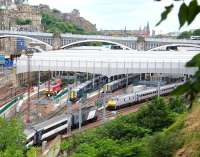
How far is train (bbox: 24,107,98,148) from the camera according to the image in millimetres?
23469

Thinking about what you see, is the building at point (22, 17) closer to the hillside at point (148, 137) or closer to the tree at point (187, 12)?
the hillside at point (148, 137)

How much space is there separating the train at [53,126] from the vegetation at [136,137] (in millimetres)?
3886

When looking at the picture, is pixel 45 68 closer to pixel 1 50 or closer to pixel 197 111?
pixel 197 111

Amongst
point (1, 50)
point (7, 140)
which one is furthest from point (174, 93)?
point (1, 50)

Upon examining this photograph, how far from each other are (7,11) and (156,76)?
59370 mm

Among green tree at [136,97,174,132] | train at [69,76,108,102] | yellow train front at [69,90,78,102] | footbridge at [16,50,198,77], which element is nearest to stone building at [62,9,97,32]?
train at [69,76,108,102]

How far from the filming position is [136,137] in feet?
60.5

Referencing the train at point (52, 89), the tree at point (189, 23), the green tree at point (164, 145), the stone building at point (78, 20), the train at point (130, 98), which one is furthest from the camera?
the stone building at point (78, 20)

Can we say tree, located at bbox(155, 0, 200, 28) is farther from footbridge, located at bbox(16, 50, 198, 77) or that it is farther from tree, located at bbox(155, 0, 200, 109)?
footbridge, located at bbox(16, 50, 198, 77)

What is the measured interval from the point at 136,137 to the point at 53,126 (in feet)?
25.5

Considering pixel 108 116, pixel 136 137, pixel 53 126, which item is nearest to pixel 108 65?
pixel 108 116

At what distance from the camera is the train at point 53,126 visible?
23469mm

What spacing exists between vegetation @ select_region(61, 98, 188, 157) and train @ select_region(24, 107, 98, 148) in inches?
153

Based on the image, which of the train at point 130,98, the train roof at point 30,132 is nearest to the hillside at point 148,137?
the train roof at point 30,132
